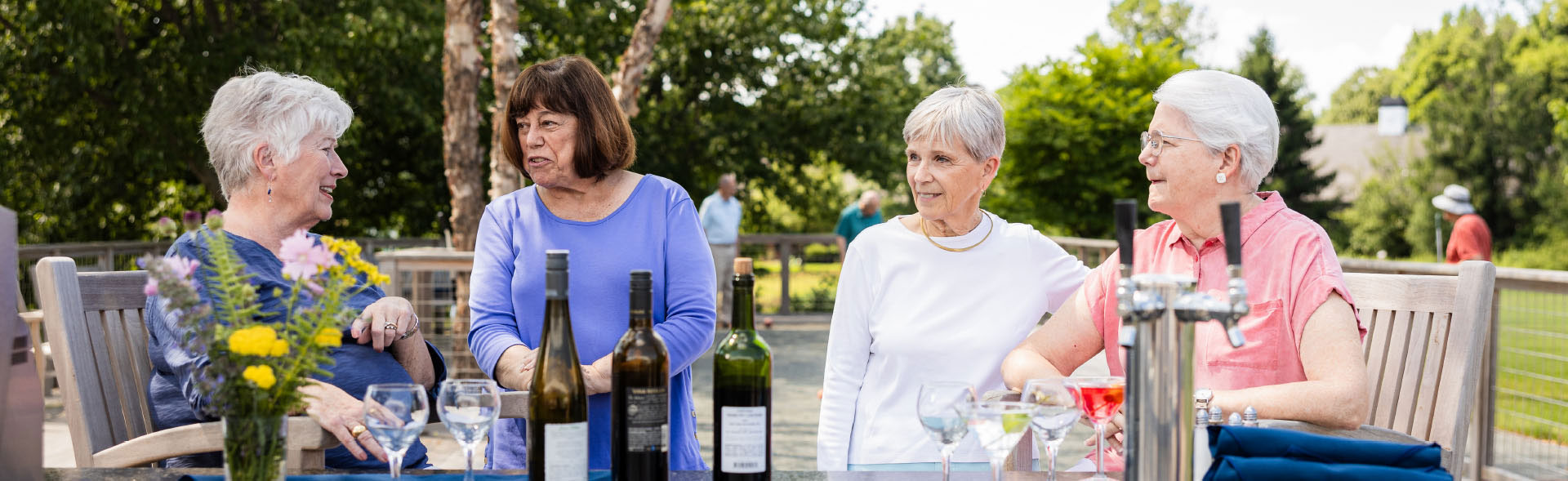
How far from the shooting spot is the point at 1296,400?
1.69 m

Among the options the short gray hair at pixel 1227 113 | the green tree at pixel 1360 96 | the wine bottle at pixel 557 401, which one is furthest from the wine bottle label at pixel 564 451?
the green tree at pixel 1360 96

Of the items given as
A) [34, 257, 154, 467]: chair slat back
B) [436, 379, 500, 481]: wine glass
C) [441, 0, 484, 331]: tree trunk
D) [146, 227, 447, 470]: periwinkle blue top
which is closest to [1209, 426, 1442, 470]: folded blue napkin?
[436, 379, 500, 481]: wine glass

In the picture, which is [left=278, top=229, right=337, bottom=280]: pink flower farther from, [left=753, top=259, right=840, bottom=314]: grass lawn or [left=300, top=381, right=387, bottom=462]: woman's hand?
[left=753, top=259, right=840, bottom=314]: grass lawn

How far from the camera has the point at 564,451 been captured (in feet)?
4.12

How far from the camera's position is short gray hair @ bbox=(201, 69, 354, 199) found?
77.9 inches

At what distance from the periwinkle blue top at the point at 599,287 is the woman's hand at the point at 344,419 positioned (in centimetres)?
27

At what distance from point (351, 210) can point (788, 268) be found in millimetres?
7395

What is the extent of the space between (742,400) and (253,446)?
1.81 ft

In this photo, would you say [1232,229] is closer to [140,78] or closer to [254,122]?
[254,122]

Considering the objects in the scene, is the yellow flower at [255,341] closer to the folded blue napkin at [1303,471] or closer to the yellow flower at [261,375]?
the yellow flower at [261,375]

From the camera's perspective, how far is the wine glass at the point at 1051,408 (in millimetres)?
1289

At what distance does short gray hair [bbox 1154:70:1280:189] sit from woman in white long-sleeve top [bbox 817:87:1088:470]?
1.24 feet

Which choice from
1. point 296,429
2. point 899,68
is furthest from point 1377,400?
point 899,68

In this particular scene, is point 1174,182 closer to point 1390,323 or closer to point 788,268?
point 1390,323
